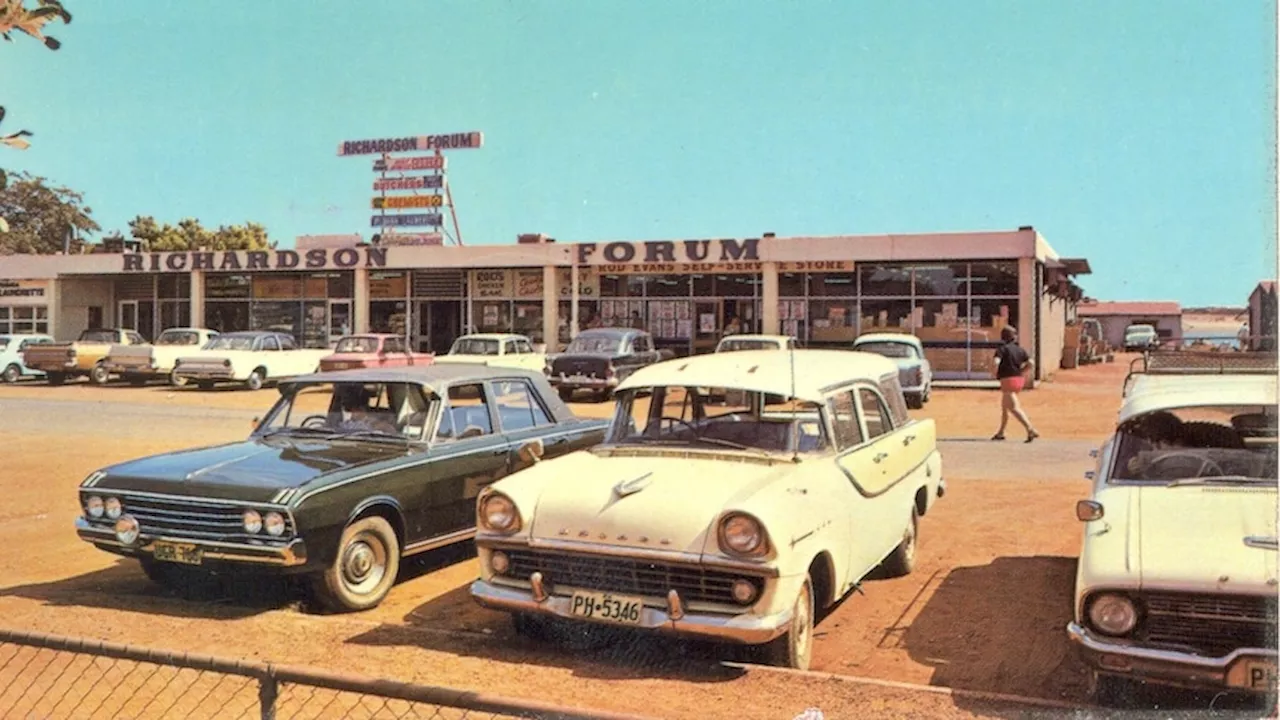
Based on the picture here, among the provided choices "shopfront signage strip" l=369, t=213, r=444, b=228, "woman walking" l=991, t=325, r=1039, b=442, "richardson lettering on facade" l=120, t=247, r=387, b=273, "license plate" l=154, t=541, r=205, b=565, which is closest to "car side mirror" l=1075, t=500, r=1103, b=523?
"license plate" l=154, t=541, r=205, b=565

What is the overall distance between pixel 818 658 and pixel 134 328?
3720 cm

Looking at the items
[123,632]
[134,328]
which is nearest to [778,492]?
[123,632]

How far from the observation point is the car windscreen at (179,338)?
27.2 m

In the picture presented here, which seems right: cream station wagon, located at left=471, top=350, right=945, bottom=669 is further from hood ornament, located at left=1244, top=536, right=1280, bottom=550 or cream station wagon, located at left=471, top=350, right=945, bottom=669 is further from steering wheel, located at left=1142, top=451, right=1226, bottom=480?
hood ornament, located at left=1244, top=536, right=1280, bottom=550

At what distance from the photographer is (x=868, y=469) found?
605cm

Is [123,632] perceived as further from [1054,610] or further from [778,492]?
[1054,610]

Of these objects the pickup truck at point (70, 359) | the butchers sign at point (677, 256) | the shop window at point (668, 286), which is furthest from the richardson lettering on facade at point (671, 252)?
the pickup truck at point (70, 359)

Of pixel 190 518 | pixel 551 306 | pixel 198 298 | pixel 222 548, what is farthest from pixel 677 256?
pixel 222 548

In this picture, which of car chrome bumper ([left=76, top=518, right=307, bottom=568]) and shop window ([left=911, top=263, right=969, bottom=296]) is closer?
car chrome bumper ([left=76, top=518, right=307, bottom=568])

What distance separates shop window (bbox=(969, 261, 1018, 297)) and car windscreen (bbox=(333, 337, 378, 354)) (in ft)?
50.3

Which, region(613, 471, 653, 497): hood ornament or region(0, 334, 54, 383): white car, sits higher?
region(0, 334, 54, 383): white car

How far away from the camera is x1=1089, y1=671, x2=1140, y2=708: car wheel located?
429cm

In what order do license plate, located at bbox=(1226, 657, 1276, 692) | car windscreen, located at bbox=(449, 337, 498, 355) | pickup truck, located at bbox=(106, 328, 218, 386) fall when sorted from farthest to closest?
pickup truck, located at bbox=(106, 328, 218, 386)
car windscreen, located at bbox=(449, 337, 498, 355)
license plate, located at bbox=(1226, 657, 1276, 692)

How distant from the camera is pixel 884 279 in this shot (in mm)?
28344
